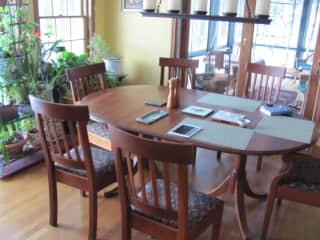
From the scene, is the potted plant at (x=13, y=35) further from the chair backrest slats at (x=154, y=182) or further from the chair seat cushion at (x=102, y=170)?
the chair backrest slats at (x=154, y=182)

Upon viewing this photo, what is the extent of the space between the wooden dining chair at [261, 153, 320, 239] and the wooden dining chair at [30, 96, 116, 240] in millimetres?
993

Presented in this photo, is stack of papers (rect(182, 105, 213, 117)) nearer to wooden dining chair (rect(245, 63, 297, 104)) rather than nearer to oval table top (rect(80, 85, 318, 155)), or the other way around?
oval table top (rect(80, 85, 318, 155))

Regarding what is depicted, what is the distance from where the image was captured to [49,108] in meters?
1.91

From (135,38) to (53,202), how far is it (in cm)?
257

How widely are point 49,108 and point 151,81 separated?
97.4 inches

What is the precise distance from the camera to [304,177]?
2.11m

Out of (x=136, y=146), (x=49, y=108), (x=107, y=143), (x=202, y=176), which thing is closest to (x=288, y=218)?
(x=202, y=176)

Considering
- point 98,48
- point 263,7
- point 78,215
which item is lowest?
point 78,215

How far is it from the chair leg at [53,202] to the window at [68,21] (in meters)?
2.02

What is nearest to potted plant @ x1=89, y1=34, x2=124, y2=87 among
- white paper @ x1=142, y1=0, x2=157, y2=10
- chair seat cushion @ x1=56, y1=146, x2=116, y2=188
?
white paper @ x1=142, y1=0, x2=157, y2=10

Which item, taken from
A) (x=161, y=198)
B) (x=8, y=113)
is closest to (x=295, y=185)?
(x=161, y=198)

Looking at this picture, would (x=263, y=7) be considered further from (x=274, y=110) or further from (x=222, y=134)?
(x=222, y=134)

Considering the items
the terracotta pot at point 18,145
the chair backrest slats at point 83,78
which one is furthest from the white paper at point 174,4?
the terracotta pot at point 18,145

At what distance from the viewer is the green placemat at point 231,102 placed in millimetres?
2533
